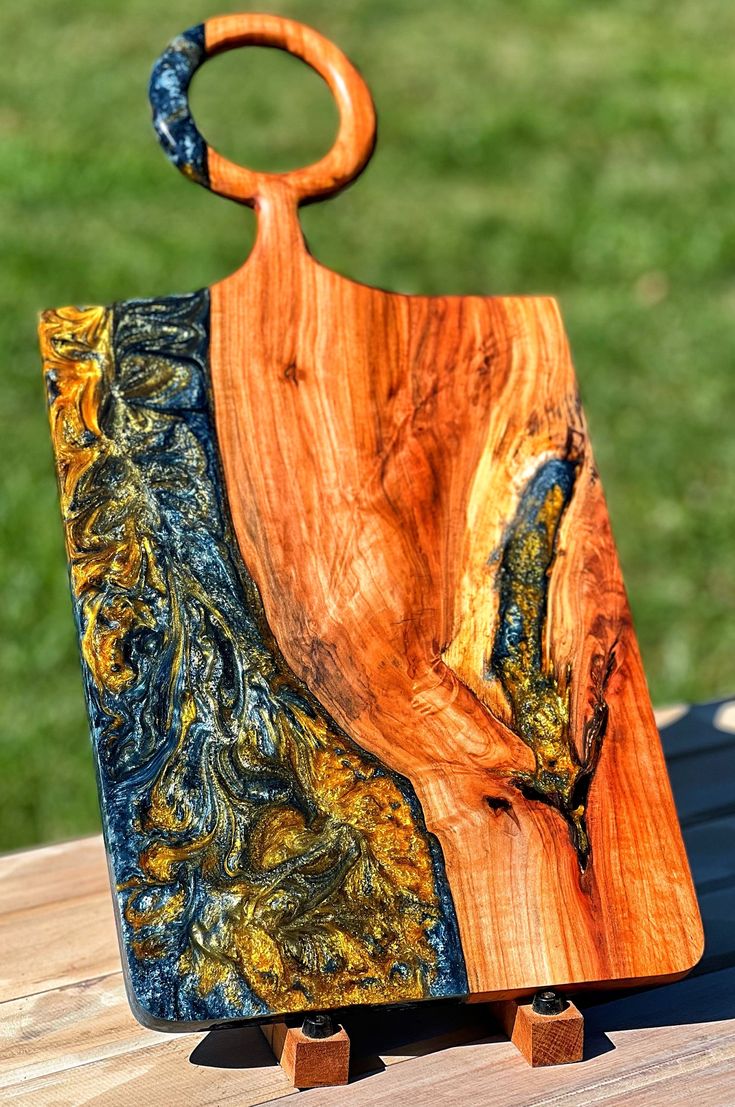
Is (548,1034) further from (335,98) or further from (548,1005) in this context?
(335,98)

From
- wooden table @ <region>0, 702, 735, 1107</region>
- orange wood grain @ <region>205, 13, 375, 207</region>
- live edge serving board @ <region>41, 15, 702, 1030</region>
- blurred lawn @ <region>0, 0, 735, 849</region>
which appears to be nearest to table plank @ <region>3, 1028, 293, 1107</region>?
wooden table @ <region>0, 702, 735, 1107</region>

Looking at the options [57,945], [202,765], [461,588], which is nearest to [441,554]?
[461,588]

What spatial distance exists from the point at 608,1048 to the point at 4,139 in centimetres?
291

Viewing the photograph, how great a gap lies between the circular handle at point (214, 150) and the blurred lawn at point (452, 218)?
118cm

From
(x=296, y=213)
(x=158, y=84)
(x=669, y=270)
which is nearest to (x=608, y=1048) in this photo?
(x=296, y=213)

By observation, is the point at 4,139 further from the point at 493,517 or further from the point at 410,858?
the point at 410,858

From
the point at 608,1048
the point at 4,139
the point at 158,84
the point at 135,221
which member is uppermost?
the point at 4,139

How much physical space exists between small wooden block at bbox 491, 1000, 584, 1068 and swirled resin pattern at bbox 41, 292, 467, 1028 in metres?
0.11

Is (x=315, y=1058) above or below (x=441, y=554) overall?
below

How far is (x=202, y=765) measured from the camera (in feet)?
3.54

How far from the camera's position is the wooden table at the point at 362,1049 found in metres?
1.08

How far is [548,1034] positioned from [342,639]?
356 mm

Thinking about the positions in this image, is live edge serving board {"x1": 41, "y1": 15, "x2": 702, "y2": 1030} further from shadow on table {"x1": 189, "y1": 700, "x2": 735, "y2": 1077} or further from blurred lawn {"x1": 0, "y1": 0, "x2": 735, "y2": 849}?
blurred lawn {"x1": 0, "y1": 0, "x2": 735, "y2": 849}

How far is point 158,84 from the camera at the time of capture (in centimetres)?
133
